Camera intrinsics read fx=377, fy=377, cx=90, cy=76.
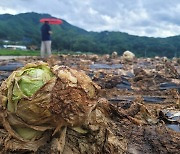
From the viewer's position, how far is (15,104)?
9.48 ft

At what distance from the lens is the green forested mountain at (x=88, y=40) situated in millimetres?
45531

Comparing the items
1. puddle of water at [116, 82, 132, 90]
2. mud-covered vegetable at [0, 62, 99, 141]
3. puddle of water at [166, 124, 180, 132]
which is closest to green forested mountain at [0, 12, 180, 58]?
puddle of water at [116, 82, 132, 90]

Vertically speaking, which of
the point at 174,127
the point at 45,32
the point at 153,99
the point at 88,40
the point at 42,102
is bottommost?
the point at 88,40

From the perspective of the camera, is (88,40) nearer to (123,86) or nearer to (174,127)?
(123,86)

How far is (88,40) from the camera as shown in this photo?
163 ft

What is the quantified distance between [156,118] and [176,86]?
138 inches

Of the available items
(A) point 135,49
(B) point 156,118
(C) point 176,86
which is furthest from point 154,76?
(A) point 135,49

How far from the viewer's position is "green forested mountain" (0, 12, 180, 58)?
45531 millimetres

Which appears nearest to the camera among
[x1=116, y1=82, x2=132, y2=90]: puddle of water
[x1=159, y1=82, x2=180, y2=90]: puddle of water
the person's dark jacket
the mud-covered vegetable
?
the mud-covered vegetable

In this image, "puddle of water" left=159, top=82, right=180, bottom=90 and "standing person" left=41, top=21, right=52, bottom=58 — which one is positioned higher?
"standing person" left=41, top=21, right=52, bottom=58

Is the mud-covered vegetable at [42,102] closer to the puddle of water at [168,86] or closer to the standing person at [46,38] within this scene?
the puddle of water at [168,86]

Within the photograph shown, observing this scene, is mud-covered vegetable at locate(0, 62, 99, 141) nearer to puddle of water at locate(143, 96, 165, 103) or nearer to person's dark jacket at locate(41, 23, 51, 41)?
puddle of water at locate(143, 96, 165, 103)

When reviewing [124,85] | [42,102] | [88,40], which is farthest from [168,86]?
[88,40]

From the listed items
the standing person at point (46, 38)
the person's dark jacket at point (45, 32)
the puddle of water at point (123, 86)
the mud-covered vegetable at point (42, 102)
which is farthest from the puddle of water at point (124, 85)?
the person's dark jacket at point (45, 32)
